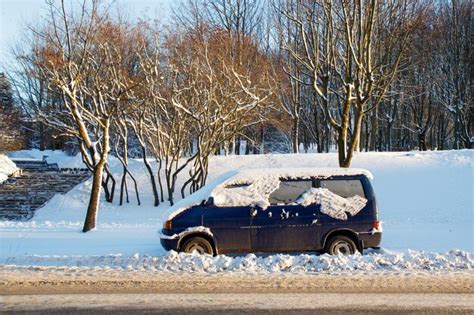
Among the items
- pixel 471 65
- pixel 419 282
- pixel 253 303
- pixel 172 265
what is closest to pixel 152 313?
pixel 253 303

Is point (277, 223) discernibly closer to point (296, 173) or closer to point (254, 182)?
point (254, 182)

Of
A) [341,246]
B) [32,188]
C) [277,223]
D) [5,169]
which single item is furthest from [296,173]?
[5,169]

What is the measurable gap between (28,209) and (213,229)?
1646 cm

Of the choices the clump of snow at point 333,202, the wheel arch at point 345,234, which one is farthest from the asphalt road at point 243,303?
the clump of snow at point 333,202

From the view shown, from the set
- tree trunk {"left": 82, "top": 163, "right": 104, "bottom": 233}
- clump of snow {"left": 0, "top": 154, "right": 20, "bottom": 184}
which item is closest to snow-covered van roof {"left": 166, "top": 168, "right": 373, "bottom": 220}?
tree trunk {"left": 82, "top": 163, "right": 104, "bottom": 233}

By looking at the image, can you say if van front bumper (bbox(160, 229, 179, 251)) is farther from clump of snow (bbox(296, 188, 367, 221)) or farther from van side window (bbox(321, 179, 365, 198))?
van side window (bbox(321, 179, 365, 198))

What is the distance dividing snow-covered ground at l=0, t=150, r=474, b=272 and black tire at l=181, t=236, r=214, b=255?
0.55 meters

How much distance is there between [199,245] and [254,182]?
1.75 m

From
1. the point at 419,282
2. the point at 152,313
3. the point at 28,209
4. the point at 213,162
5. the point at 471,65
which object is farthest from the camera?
the point at 471,65

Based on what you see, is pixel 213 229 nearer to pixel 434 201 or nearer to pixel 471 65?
pixel 434 201

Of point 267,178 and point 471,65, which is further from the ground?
point 471,65

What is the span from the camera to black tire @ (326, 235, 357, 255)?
10523 mm

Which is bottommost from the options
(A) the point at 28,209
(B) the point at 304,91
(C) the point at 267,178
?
(A) the point at 28,209

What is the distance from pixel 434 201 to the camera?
19.9m
